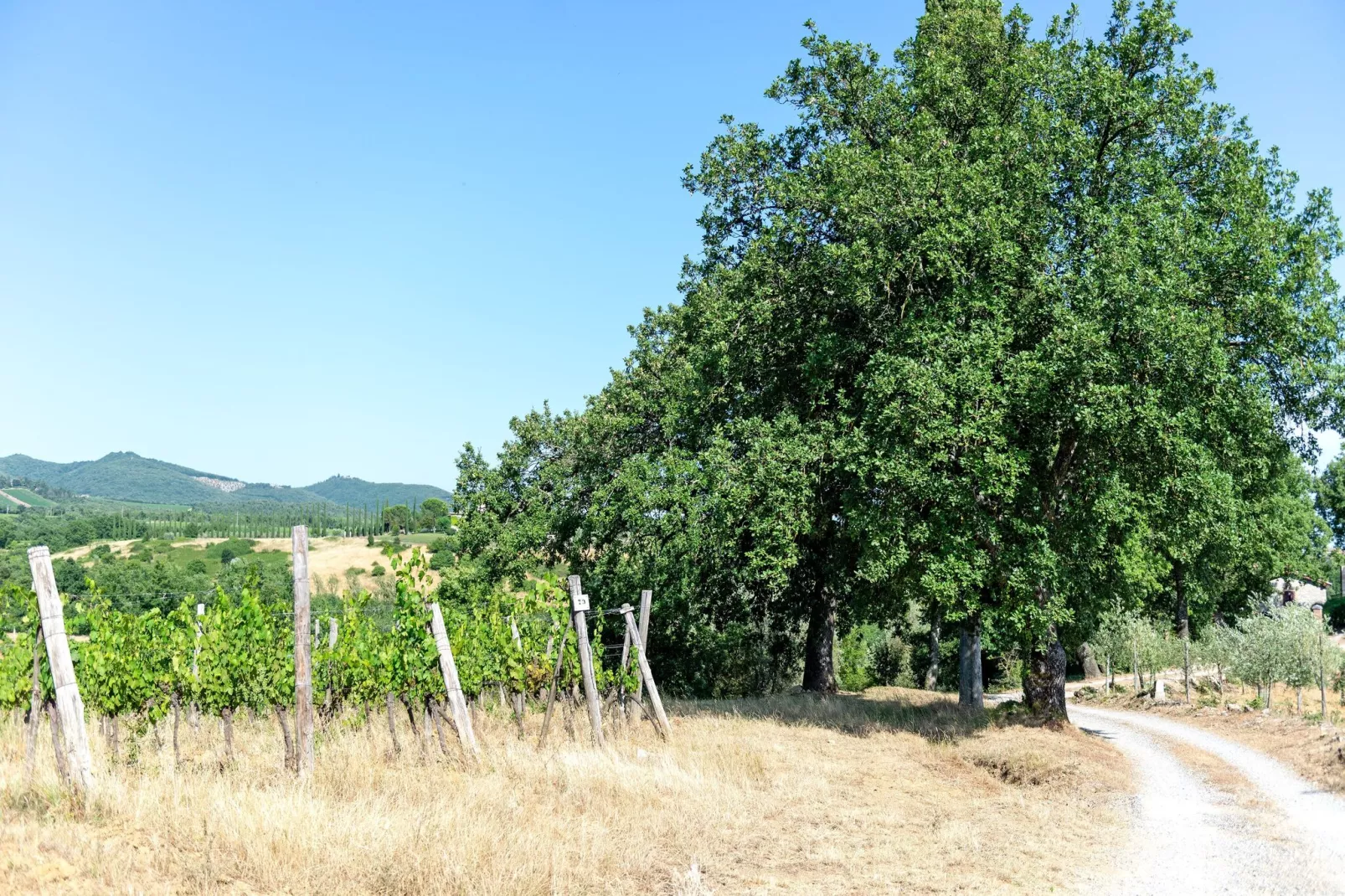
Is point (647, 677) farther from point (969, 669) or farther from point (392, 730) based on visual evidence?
point (969, 669)

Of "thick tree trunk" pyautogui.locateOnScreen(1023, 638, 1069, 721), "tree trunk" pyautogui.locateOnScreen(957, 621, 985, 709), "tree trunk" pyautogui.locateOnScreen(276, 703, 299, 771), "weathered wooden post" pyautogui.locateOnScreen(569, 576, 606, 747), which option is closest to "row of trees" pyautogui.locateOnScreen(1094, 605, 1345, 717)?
"tree trunk" pyautogui.locateOnScreen(957, 621, 985, 709)

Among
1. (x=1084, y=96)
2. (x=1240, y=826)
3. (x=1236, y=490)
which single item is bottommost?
(x=1240, y=826)

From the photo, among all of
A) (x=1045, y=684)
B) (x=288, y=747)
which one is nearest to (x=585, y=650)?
(x=288, y=747)

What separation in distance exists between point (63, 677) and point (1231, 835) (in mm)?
12302

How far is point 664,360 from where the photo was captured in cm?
2716

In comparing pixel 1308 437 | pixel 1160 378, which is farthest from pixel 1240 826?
pixel 1308 437

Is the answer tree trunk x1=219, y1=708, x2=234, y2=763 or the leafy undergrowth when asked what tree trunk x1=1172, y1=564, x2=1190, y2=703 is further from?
tree trunk x1=219, y1=708, x2=234, y2=763

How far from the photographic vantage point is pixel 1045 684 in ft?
60.0

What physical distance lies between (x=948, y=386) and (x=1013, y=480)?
1.85m

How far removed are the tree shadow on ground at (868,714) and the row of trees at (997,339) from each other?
136cm

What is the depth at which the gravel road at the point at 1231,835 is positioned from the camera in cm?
878

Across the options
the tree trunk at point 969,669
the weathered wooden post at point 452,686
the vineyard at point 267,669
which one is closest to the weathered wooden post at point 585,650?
the vineyard at point 267,669

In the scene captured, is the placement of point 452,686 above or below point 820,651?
above

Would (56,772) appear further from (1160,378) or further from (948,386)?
(1160,378)
